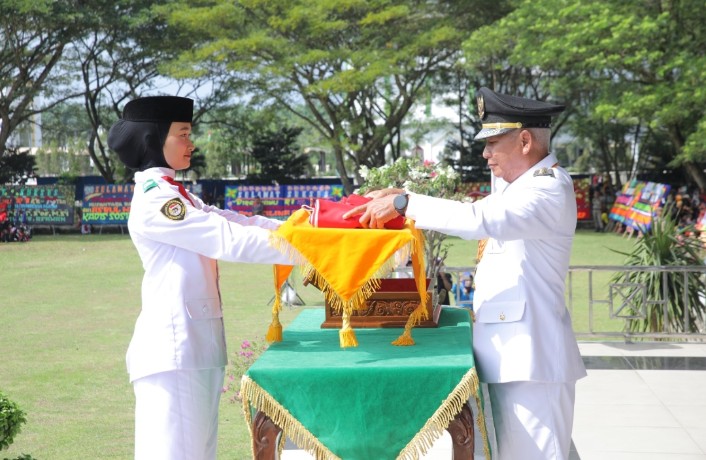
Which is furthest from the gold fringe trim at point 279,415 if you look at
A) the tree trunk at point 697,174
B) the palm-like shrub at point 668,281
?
the tree trunk at point 697,174

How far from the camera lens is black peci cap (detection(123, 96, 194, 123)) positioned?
9.29 feet

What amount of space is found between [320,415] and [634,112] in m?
16.9

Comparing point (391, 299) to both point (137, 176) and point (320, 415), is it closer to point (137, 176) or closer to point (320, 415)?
point (320, 415)

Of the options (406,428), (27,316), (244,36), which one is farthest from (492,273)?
(244,36)

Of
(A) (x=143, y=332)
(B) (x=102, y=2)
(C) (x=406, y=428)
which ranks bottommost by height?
(C) (x=406, y=428)

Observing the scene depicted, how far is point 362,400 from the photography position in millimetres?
2621

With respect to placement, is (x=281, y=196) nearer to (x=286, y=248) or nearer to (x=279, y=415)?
(x=286, y=248)

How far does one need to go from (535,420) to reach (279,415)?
30.8 inches

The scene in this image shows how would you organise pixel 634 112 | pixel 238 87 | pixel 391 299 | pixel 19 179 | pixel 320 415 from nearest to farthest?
pixel 320 415 → pixel 391 299 → pixel 634 112 → pixel 238 87 → pixel 19 179

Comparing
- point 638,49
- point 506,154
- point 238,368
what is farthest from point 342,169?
point 506,154

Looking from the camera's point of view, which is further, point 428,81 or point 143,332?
point 428,81

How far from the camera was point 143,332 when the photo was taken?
2787 mm

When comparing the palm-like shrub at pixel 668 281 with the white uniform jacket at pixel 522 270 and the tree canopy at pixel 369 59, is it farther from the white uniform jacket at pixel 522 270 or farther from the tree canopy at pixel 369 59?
the tree canopy at pixel 369 59

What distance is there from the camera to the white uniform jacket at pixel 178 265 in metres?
2.74
